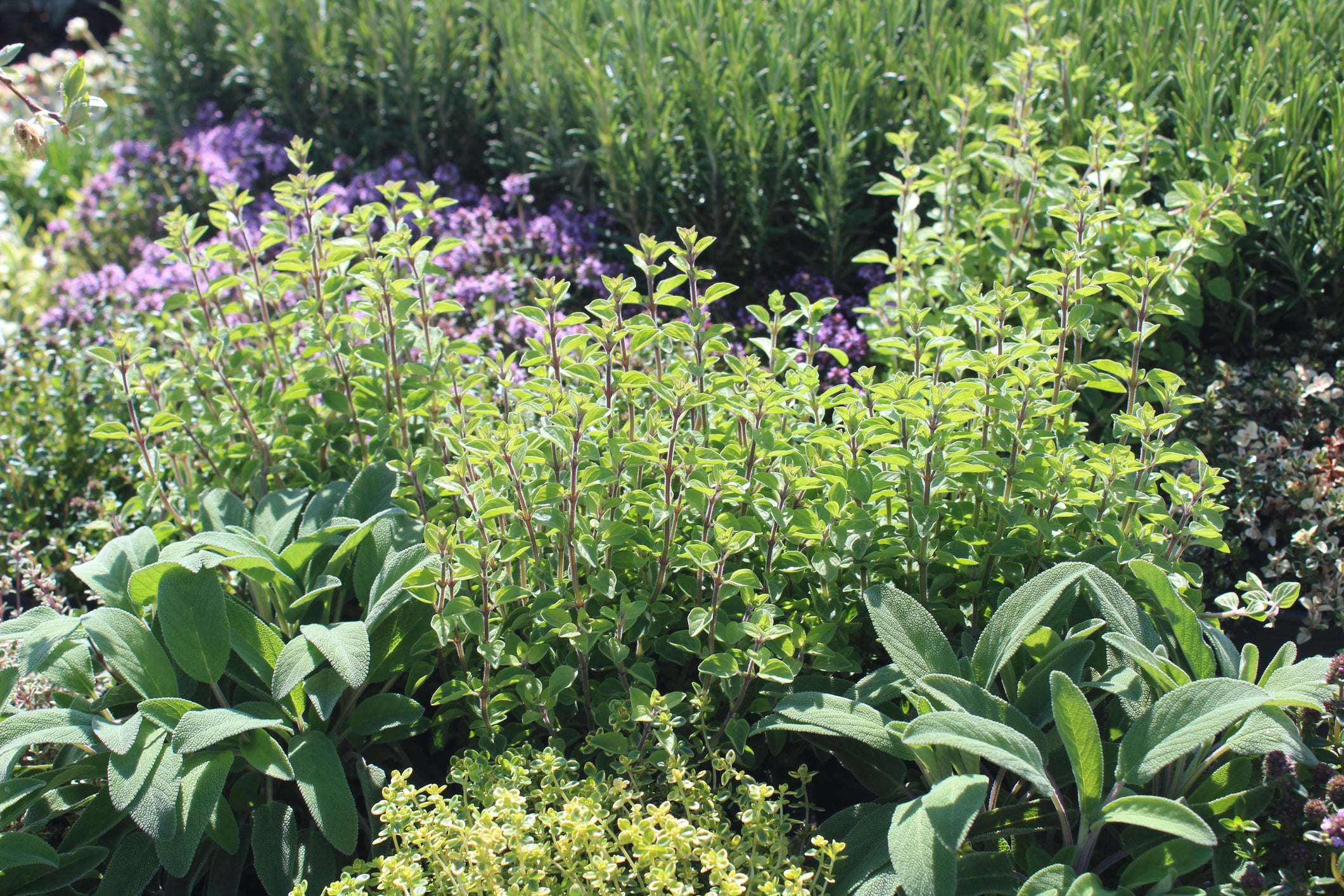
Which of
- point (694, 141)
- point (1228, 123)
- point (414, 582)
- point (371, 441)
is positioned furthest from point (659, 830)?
point (694, 141)

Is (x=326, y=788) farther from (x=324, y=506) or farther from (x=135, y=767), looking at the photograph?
(x=324, y=506)

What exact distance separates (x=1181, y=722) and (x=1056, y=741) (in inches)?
9.8

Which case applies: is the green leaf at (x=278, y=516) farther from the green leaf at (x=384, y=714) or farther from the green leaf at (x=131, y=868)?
the green leaf at (x=131, y=868)

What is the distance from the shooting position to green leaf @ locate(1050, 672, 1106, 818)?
1.62 meters

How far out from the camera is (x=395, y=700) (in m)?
2.06

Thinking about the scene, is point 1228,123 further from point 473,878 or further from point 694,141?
point 473,878

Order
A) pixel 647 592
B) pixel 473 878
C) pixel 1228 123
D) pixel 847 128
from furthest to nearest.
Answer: pixel 847 128
pixel 1228 123
pixel 647 592
pixel 473 878

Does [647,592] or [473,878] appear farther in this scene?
[647,592]

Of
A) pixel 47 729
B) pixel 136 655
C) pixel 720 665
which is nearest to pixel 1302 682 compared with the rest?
pixel 720 665

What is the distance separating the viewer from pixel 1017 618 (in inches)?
72.9

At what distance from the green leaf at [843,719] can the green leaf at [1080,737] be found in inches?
10.7

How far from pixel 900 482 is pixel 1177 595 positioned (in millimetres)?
580

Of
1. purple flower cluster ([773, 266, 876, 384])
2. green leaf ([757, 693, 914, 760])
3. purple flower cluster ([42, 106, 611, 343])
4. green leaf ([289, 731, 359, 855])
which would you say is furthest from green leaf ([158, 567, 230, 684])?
purple flower cluster ([773, 266, 876, 384])

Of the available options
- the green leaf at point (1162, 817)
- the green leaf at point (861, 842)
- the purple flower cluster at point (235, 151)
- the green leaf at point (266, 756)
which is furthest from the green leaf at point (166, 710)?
the purple flower cluster at point (235, 151)
